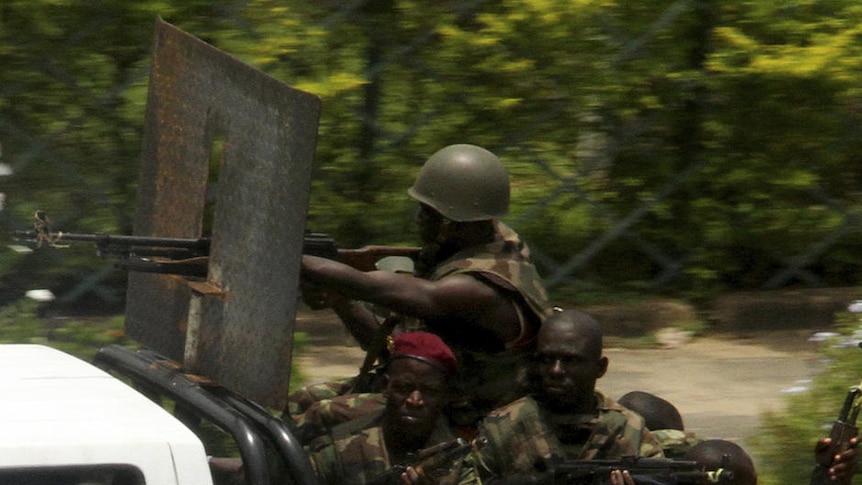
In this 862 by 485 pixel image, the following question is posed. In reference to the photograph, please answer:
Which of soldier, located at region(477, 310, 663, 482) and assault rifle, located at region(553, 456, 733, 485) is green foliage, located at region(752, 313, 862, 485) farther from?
assault rifle, located at region(553, 456, 733, 485)

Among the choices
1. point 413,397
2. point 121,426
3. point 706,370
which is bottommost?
point 706,370

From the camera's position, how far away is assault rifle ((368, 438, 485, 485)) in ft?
10.8

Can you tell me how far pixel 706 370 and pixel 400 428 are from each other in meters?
3.95

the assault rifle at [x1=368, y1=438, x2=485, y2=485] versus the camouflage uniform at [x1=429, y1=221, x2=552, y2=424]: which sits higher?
the camouflage uniform at [x1=429, y1=221, x2=552, y2=424]

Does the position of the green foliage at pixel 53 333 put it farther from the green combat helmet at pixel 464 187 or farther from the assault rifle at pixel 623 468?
the assault rifle at pixel 623 468

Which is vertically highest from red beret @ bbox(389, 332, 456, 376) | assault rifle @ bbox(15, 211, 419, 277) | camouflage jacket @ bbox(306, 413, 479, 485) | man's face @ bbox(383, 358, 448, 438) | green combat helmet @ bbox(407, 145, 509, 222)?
green combat helmet @ bbox(407, 145, 509, 222)

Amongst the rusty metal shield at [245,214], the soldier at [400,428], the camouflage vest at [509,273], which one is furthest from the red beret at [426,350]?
the rusty metal shield at [245,214]

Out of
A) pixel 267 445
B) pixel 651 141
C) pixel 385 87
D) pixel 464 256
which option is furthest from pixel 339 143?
pixel 267 445

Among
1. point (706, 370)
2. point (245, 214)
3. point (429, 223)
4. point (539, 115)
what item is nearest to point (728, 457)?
point (429, 223)

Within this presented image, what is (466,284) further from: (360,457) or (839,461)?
(839,461)

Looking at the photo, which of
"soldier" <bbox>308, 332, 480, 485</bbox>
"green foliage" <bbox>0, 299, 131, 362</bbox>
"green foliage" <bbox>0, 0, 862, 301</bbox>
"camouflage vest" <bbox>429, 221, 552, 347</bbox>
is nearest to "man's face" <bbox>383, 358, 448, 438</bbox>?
"soldier" <bbox>308, 332, 480, 485</bbox>

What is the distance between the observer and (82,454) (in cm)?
262

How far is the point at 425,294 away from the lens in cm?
355

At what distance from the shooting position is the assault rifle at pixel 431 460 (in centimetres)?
329
